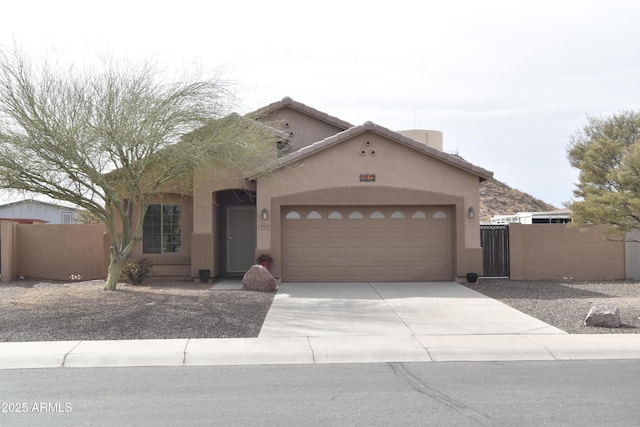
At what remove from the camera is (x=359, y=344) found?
9.82 meters

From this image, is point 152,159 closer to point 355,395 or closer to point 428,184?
point 428,184

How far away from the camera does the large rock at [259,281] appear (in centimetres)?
1561

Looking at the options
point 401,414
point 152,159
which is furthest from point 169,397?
point 152,159

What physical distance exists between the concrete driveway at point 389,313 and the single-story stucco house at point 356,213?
0.88 meters

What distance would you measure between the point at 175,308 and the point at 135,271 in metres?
4.40

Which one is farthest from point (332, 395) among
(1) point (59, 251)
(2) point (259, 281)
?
(1) point (59, 251)

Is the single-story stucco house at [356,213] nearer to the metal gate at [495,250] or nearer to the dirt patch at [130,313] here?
the metal gate at [495,250]

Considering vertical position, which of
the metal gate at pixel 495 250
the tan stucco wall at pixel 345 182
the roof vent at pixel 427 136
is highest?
the roof vent at pixel 427 136

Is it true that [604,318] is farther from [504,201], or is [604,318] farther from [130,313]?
[504,201]

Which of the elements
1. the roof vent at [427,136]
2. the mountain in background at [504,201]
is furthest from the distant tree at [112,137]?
the mountain in background at [504,201]

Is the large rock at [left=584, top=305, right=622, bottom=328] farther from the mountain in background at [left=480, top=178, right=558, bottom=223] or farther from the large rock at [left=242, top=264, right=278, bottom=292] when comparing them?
the mountain in background at [left=480, top=178, right=558, bottom=223]

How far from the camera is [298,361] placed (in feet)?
29.9

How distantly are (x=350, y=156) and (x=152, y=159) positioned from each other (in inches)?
219

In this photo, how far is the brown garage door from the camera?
17.7 meters
